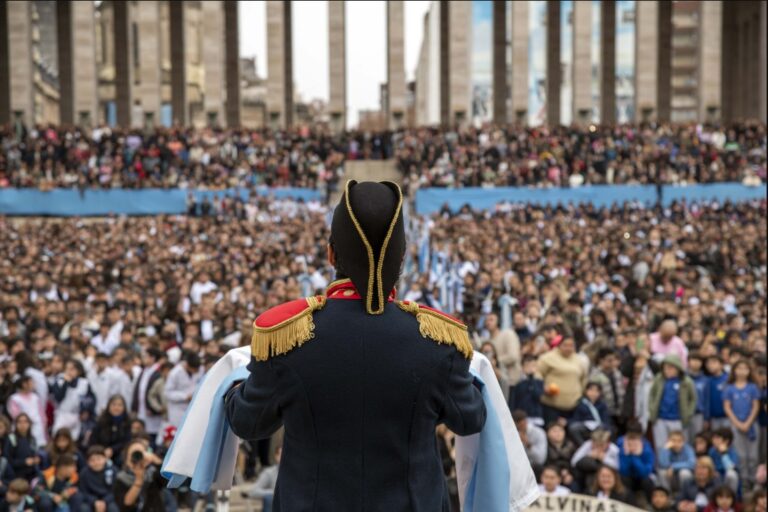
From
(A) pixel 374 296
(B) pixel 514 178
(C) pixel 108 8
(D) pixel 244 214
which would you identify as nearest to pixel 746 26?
(B) pixel 514 178

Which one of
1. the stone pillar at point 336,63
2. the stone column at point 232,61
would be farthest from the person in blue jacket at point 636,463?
the stone column at point 232,61

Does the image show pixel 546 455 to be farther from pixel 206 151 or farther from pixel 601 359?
pixel 206 151

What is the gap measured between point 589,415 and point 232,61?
50886 mm

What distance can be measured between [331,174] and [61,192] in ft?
27.0

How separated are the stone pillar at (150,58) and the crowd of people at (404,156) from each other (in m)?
9.97

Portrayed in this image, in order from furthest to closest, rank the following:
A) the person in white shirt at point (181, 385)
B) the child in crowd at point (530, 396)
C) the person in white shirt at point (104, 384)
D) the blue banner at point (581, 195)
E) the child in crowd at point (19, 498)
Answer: the blue banner at point (581, 195)
the person in white shirt at point (104, 384)
the person in white shirt at point (181, 385)
the child in crowd at point (530, 396)
the child in crowd at point (19, 498)

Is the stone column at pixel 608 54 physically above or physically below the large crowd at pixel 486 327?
above

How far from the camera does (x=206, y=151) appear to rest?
126 feet

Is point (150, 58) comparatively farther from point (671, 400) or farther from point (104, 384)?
point (671, 400)

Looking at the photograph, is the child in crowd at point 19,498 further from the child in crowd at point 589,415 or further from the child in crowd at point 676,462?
the child in crowd at point 676,462

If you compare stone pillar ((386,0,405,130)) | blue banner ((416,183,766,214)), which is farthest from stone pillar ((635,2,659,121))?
blue banner ((416,183,766,214))

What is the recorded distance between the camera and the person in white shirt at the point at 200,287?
17.9 meters

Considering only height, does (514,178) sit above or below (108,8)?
below

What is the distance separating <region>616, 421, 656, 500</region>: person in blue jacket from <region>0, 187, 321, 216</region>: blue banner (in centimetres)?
2360
